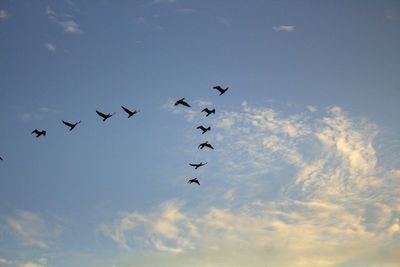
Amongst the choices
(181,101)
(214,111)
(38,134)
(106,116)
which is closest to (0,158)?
(38,134)

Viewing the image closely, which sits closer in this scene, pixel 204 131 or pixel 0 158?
pixel 0 158

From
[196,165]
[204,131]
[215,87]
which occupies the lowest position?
[196,165]

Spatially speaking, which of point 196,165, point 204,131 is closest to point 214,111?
point 204,131

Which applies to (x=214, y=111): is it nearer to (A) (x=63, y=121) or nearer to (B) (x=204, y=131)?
(B) (x=204, y=131)

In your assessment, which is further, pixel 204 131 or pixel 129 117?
pixel 204 131

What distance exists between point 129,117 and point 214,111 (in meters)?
14.1

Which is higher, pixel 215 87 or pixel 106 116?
pixel 215 87

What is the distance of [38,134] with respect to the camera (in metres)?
61.6

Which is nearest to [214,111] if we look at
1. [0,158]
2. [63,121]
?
[63,121]

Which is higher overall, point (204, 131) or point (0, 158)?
point (204, 131)

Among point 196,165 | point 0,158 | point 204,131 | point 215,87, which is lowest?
point 0,158

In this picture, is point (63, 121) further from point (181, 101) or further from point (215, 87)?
point (215, 87)

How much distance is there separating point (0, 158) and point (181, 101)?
94.7 ft

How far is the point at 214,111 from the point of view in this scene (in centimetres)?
6134
